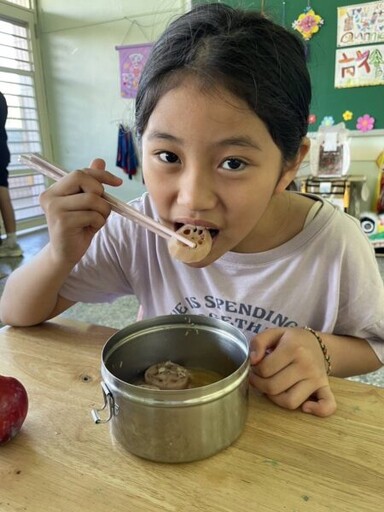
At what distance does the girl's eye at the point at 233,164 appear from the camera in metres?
0.59

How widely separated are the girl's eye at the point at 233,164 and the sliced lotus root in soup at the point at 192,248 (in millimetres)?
98

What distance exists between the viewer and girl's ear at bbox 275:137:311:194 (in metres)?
0.71

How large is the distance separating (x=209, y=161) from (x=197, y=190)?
0.04 metres

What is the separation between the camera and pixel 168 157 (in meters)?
0.61

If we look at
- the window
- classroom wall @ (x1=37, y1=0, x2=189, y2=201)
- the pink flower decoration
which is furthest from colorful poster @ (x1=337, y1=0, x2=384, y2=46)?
the window

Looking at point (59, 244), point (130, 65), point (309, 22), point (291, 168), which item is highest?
point (309, 22)

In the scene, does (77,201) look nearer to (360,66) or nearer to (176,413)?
(176,413)

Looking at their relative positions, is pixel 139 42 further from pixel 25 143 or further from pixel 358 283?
pixel 358 283

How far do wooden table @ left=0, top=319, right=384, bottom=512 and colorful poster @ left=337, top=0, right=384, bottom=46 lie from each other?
10.4 ft

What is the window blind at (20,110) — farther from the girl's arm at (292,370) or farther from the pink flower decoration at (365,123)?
the girl's arm at (292,370)

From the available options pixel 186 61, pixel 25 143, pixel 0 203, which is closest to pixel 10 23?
pixel 25 143

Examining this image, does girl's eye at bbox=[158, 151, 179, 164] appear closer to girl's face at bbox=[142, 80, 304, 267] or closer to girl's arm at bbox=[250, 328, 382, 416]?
girl's face at bbox=[142, 80, 304, 267]

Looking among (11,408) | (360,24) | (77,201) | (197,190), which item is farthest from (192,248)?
(360,24)

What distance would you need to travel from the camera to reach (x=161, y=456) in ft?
1.48
